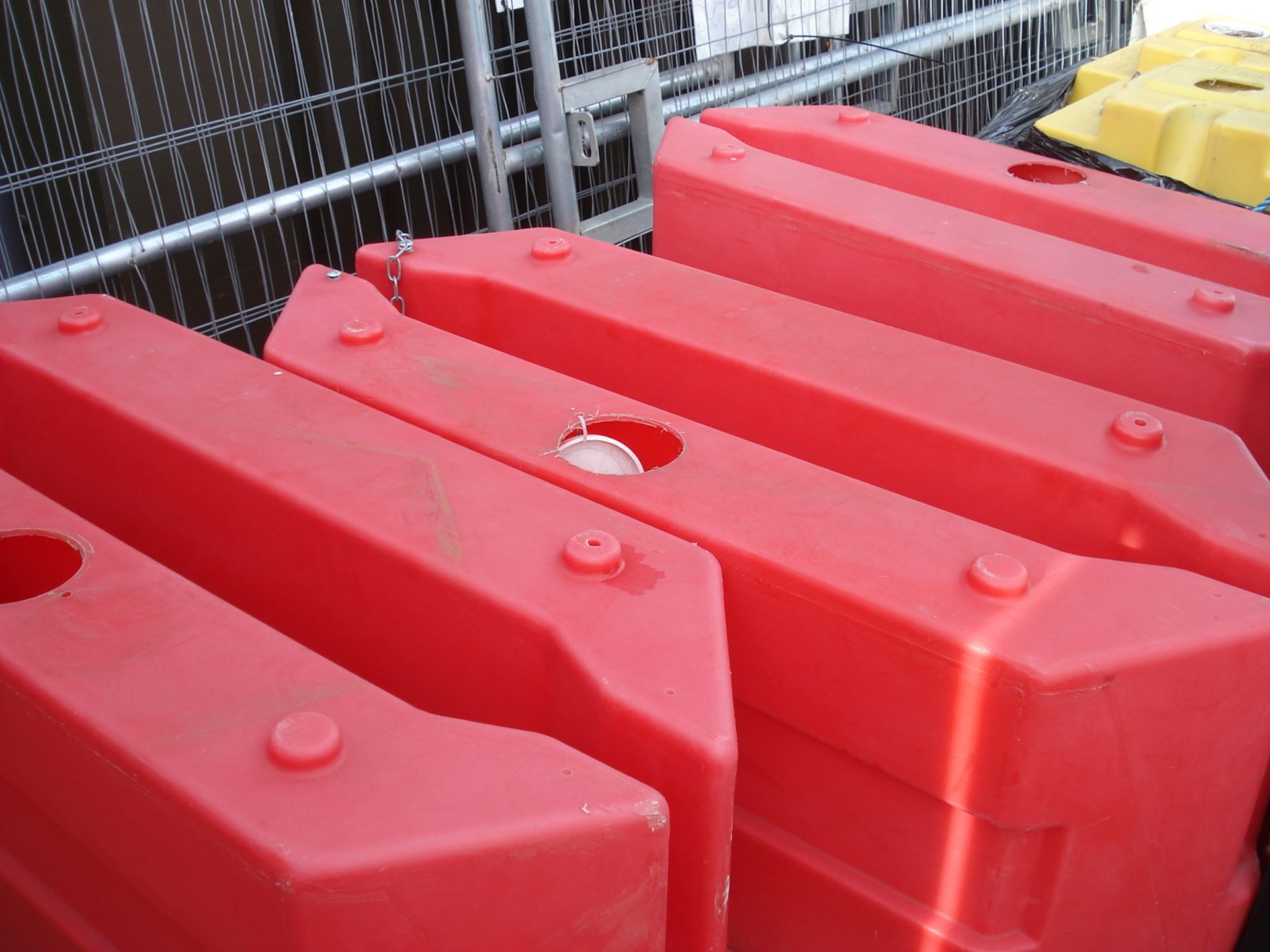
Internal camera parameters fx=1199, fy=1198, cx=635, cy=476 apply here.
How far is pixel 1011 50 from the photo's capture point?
138 inches

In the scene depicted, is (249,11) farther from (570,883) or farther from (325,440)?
(570,883)

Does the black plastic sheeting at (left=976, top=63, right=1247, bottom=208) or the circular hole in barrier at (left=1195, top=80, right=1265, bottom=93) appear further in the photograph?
the circular hole in barrier at (left=1195, top=80, right=1265, bottom=93)

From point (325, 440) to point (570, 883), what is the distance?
67 centimetres

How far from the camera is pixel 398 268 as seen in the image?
6.11 feet

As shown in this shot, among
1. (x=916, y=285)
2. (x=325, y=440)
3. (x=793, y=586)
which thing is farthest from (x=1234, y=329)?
(x=325, y=440)

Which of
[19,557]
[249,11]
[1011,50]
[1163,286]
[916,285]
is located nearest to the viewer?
[19,557]

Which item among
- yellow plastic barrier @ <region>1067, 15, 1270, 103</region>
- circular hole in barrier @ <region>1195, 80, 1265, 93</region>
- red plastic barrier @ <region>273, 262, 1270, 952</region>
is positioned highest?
yellow plastic barrier @ <region>1067, 15, 1270, 103</region>

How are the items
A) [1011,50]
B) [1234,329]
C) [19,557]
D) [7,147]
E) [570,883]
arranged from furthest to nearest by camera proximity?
[1011,50] → [7,147] → [1234,329] → [19,557] → [570,883]

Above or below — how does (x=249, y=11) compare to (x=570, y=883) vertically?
above

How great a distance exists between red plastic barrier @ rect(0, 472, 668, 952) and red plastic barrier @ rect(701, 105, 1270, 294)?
1487 mm

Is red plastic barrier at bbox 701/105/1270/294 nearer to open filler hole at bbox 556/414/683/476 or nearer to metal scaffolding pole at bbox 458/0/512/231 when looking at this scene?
metal scaffolding pole at bbox 458/0/512/231

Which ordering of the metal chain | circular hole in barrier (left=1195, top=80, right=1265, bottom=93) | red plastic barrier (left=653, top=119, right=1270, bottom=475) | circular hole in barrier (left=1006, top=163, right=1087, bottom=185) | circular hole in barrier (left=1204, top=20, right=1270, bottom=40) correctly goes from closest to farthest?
1. red plastic barrier (left=653, top=119, right=1270, bottom=475)
2. the metal chain
3. circular hole in barrier (left=1006, top=163, right=1087, bottom=185)
4. circular hole in barrier (left=1195, top=80, right=1265, bottom=93)
5. circular hole in barrier (left=1204, top=20, right=1270, bottom=40)

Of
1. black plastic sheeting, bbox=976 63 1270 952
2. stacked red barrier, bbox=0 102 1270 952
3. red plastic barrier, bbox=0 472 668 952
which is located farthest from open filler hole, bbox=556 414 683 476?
black plastic sheeting, bbox=976 63 1270 952

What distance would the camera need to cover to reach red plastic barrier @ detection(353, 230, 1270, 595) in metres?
1.36
